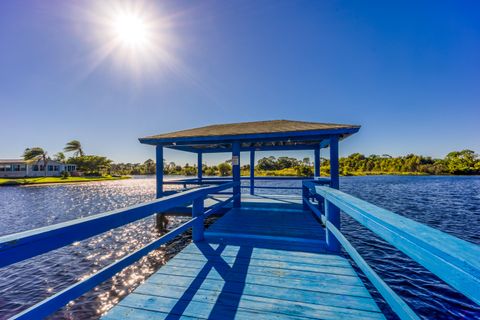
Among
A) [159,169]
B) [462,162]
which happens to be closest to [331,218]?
[159,169]

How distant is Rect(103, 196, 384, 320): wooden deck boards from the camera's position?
2.01 meters

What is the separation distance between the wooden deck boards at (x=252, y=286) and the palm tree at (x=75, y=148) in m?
61.8

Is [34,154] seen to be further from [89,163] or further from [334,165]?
[334,165]

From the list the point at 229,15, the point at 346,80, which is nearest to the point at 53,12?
the point at 229,15

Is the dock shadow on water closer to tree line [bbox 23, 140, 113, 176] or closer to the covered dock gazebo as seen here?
the covered dock gazebo

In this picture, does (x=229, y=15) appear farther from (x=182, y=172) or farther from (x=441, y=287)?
(x=182, y=172)

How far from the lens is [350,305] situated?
2.10 meters

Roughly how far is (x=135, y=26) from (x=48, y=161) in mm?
47998

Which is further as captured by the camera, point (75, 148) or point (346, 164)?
point (346, 164)

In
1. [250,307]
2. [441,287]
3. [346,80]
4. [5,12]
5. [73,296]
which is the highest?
[5,12]

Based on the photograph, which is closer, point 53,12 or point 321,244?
point 321,244

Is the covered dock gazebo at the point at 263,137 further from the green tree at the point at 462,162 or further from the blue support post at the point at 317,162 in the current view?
the green tree at the point at 462,162

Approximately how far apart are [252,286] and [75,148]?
63520mm

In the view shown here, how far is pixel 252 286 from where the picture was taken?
244cm
